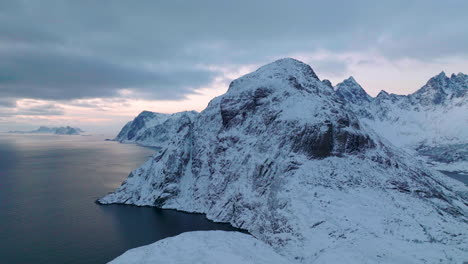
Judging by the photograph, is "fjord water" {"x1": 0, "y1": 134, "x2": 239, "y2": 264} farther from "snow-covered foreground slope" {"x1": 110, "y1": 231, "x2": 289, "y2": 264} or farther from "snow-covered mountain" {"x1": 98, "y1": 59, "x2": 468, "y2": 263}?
"snow-covered foreground slope" {"x1": 110, "y1": 231, "x2": 289, "y2": 264}

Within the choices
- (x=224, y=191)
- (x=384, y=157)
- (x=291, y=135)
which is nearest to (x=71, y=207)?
(x=224, y=191)

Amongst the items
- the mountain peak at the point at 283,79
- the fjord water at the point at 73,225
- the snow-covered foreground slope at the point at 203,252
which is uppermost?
the mountain peak at the point at 283,79

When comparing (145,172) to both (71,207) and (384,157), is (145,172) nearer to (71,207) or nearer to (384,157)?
(71,207)

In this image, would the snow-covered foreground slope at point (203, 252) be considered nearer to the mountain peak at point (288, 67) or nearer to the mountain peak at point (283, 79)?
the mountain peak at point (283, 79)

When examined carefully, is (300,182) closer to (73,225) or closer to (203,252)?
(203,252)

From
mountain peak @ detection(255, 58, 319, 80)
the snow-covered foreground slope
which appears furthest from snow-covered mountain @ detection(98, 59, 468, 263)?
the snow-covered foreground slope

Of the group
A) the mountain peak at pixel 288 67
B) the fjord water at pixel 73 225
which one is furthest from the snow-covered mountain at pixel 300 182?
the fjord water at pixel 73 225
